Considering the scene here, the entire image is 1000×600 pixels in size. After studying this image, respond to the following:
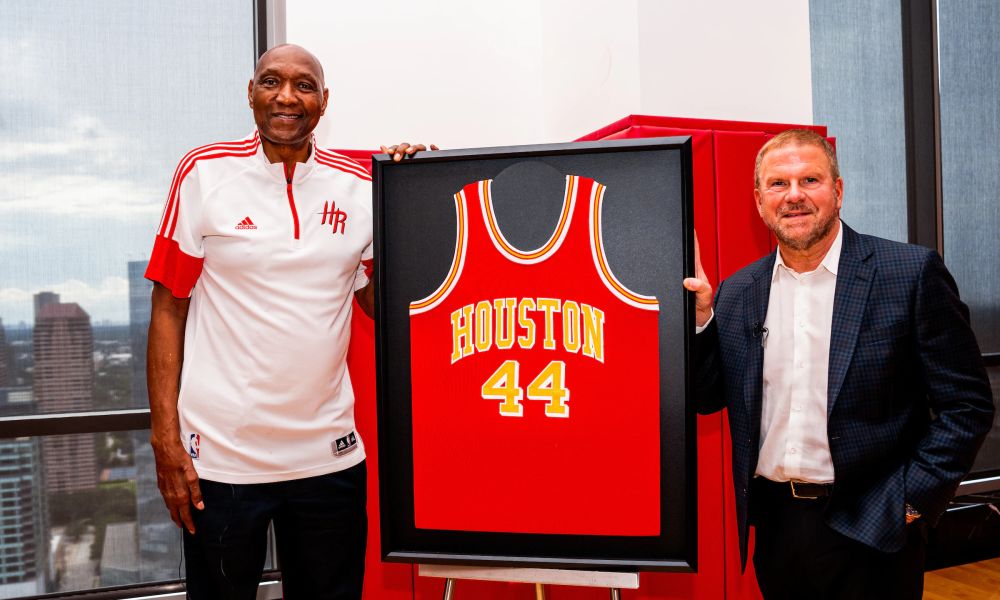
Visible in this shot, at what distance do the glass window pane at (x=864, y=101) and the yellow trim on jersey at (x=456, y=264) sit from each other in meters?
2.73

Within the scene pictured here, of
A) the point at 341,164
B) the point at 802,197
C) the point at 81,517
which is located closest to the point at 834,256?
the point at 802,197

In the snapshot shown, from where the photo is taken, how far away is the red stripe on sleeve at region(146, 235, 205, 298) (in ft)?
4.83

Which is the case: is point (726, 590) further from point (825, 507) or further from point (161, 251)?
point (161, 251)

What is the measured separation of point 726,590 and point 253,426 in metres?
1.42

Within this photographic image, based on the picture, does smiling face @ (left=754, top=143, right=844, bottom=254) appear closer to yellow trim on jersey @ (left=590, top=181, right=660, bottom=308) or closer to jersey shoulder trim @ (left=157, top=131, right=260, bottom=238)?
yellow trim on jersey @ (left=590, top=181, right=660, bottom=308)

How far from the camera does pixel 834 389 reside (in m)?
1.36

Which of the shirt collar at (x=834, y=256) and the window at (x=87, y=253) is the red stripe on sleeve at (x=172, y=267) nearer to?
the window at (x=87, y=253)

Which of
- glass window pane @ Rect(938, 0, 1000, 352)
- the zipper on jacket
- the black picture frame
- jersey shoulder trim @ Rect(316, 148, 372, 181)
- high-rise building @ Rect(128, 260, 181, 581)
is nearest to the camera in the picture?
the black picture frame

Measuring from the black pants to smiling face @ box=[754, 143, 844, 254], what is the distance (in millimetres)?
1148

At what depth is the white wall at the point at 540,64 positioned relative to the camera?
2527mm

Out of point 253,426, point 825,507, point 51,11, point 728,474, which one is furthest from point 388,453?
point 51,11

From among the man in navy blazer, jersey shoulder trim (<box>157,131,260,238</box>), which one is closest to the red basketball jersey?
the man in navy blazer

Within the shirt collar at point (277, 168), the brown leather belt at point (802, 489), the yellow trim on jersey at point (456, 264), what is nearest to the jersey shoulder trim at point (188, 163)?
the shirt collar at point (277, 168)

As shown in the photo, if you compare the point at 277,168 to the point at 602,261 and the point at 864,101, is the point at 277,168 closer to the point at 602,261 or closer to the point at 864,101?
the point at 602,261
